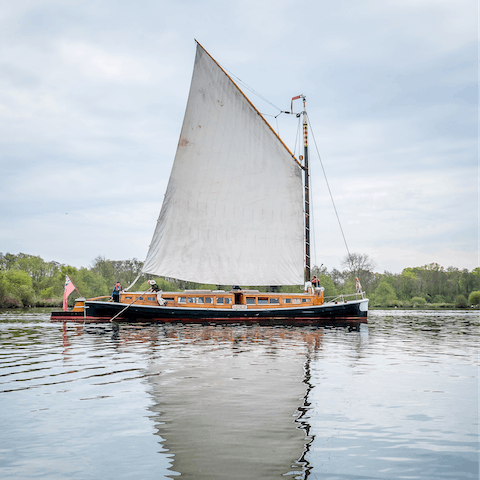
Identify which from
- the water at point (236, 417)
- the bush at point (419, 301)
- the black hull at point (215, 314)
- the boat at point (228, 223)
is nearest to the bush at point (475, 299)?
the bush at point (419, 301)

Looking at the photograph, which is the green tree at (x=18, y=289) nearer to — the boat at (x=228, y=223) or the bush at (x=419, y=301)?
the boat at (x=228, y=223)

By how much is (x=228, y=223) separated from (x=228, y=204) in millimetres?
1661

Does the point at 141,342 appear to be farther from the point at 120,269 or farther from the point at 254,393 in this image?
the point at 120,269

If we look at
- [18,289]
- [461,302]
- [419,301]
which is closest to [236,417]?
[18,289]

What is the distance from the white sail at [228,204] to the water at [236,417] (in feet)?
78.7

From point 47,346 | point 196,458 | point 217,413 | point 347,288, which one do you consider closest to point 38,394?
point 217,413

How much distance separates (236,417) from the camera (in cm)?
955

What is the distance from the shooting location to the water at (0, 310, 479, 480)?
7.10 metres

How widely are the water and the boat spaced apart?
2364 cm

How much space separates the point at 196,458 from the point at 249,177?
3672 cm

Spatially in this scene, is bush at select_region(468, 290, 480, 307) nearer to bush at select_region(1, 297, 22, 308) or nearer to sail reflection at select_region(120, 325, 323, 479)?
bush at select_region(1, 297, 22, 308)

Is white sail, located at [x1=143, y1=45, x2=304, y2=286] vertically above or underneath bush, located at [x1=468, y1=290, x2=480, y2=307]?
above

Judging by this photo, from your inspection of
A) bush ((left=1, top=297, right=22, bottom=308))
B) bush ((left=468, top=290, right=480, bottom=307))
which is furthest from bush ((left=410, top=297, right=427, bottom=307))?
bush ((left=1, top=297, right=22, bottom=308))

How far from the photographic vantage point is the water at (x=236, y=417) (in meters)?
7.10
